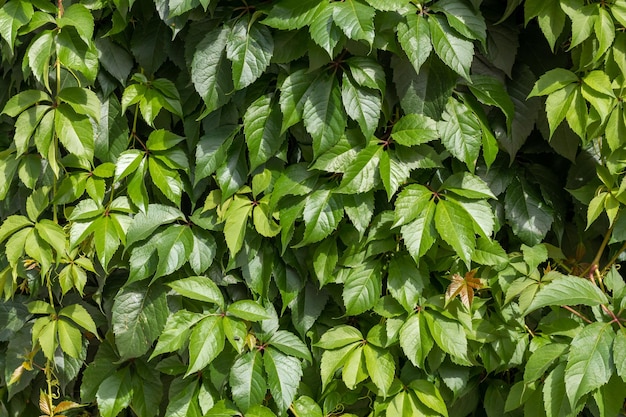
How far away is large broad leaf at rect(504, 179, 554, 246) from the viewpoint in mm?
1745

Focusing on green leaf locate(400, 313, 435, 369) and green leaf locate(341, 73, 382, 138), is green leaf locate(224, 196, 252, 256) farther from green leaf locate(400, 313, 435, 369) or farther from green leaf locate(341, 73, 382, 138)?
green leaf locate(400, 313, 435, 369)

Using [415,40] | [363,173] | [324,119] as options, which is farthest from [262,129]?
[415,40]

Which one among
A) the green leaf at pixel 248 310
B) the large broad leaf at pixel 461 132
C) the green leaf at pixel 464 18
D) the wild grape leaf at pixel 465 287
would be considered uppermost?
the green leaf at pixel 464 18

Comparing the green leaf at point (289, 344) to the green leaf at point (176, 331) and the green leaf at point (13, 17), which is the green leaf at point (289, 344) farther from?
the green leaf at point (13, 17)

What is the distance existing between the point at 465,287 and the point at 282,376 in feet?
1.68

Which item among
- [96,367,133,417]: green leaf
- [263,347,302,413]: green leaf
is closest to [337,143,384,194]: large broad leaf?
[263,347,302,413]: green leaf

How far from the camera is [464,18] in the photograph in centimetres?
155

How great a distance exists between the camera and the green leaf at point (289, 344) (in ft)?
5.70

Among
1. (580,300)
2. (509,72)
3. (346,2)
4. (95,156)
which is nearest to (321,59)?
(346,2)

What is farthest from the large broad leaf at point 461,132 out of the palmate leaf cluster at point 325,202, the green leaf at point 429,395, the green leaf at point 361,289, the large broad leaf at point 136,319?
the large broad leaf at point 136,319

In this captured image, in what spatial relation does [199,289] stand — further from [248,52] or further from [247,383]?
[248,52]

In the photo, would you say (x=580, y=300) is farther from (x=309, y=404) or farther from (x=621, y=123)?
(x=309, y=404)

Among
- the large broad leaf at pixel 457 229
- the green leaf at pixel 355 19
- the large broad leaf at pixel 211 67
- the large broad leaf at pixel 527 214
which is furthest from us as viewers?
the large broad leaf at pixel 527 214

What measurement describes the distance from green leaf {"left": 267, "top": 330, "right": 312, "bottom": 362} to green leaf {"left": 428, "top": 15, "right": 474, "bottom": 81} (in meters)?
0.79
